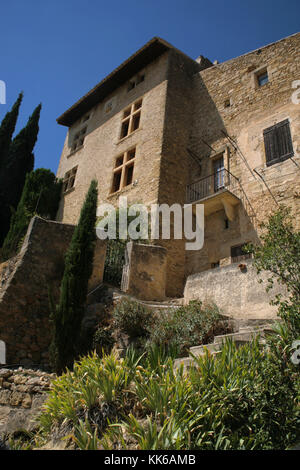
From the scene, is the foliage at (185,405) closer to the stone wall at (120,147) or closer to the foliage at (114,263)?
the foliage at (114,263)

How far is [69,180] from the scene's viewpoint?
2066 cm

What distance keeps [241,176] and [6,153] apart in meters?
13.2

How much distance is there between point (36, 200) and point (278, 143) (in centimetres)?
1139

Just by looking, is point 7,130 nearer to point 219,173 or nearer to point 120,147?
point 120,147

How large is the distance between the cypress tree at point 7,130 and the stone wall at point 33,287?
11.4m

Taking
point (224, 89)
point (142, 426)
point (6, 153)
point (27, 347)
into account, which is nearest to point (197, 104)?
point (224, 89)

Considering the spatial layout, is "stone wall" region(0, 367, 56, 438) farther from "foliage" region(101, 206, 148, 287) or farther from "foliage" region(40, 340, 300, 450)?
"foliage" region(101, 206, 148, 287)

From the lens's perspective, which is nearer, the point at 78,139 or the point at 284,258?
the point at 284,258

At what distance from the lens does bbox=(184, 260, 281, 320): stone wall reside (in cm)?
764

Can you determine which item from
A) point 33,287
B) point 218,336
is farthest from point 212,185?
point 218,336

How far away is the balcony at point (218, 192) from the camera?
1297cm

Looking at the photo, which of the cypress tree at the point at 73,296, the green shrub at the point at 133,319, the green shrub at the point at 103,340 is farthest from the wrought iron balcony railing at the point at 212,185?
the green shrub at the point at 103,340

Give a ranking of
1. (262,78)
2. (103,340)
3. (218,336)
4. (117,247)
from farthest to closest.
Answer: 1. (262,78)
2. (117,247)
3. (103,340)
4. (218,336)
